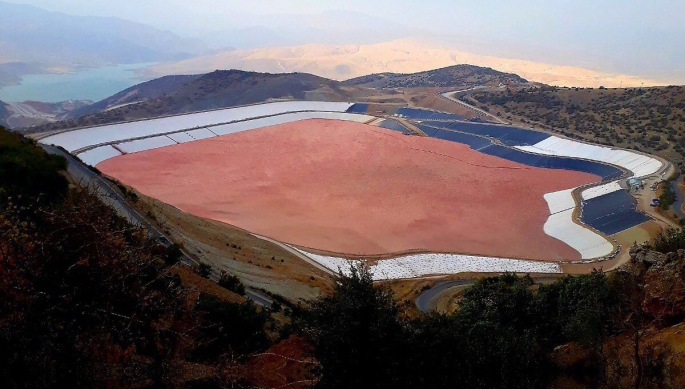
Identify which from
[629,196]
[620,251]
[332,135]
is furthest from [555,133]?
[620,251]

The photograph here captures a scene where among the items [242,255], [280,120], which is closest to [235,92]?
[280,120]

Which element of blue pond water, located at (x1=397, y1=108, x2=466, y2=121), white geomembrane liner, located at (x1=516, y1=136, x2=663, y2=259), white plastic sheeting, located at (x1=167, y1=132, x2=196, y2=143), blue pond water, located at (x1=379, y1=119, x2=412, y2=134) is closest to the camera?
white geomembrane liner, located at (x1=516, y1=136, x2=663, y2=259)

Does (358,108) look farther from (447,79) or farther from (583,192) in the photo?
(447,79)

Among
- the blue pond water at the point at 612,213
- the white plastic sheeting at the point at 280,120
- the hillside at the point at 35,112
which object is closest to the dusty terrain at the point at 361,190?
the blue pond water at the point at 612,213

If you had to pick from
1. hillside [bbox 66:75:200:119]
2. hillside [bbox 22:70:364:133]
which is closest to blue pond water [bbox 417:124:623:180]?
hillside [bbox 22:70:364:133]

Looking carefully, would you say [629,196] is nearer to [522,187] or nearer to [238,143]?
[522,187]

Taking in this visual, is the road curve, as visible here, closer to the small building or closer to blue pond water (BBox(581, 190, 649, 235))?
blue pond water (BBox(581, 190, 649, 235))
